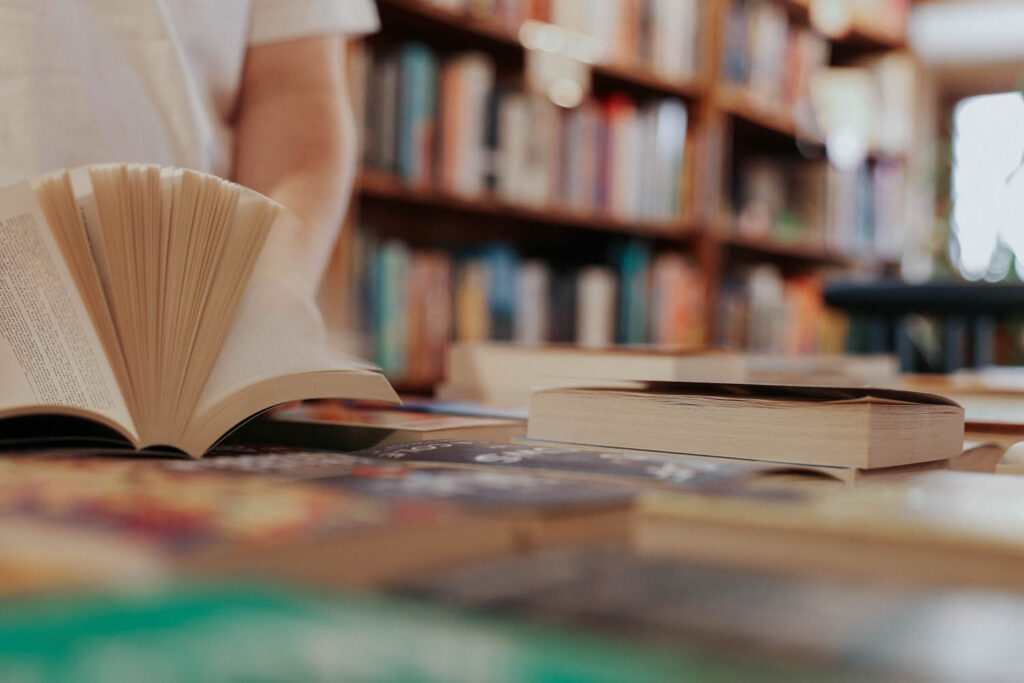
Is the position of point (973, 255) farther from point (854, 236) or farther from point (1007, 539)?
point (1007, 539)

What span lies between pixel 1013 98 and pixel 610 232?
249cm

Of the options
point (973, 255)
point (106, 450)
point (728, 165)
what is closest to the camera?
point (106, 450)

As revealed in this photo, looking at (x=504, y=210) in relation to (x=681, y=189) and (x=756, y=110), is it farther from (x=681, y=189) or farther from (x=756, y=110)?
(x=756, y=110)

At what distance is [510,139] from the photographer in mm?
2027

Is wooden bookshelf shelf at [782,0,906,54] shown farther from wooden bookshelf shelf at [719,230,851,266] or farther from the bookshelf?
Answer: wooden bookshelf shelf at [719,230,851,266]

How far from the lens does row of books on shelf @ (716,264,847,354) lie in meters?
2.79

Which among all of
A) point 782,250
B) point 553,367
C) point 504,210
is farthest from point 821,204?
point 553,367

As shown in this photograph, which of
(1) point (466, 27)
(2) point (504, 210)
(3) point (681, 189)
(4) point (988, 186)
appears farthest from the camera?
(4) point (988, 186)

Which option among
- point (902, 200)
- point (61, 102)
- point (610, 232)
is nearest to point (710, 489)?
point (61, 102)

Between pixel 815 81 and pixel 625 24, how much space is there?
1.14m

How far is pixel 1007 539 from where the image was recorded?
0.89ft

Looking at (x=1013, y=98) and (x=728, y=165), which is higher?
(x=1013, y=98)

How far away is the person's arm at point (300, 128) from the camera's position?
820 millimetres

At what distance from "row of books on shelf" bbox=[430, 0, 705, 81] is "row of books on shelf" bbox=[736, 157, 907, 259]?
26.2 inches
